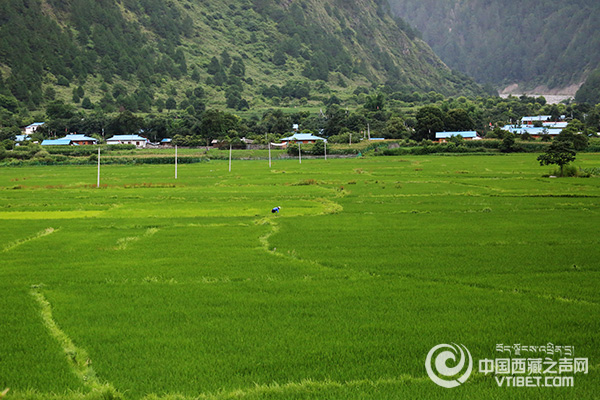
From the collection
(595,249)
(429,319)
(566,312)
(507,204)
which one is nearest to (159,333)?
(429,319)

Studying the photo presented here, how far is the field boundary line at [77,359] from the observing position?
29.2 ft

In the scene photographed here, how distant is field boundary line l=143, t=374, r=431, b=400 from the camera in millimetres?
8609

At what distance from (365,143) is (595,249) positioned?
100 metres

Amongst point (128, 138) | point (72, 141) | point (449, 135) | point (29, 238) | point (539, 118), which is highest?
point (539, 118)

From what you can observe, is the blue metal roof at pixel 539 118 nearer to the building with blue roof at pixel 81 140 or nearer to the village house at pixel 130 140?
the village house at pixel 130 140

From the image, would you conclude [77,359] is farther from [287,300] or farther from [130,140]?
[130,140]

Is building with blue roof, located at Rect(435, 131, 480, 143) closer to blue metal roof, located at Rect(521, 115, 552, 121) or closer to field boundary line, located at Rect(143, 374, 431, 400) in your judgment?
blue metal roof, located at Rect(521, 115, 552, 121)

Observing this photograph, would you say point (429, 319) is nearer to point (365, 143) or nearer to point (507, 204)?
point (507, 204)

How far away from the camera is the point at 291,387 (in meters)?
8.84

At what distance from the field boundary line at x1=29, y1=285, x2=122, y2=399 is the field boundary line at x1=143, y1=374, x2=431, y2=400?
2.58 ft

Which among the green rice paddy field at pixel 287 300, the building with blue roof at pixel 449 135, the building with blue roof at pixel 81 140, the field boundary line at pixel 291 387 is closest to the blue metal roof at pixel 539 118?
the building with blue roof at pixel 449 135

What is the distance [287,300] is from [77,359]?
4.88 meters

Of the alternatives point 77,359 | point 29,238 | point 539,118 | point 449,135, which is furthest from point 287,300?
point 539,118

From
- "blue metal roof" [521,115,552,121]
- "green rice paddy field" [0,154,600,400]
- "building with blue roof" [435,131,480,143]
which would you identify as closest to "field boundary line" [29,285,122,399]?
"green rice paddy field" [0,154,600,400]
